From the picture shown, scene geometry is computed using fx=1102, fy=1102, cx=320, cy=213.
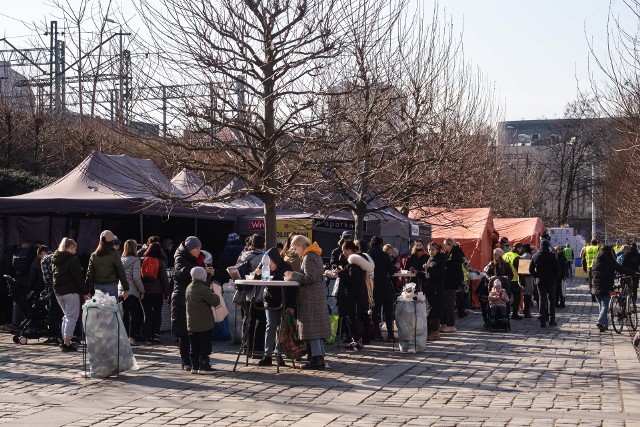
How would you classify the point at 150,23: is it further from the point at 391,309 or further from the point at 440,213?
the point at 440,213

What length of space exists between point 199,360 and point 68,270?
3.19m

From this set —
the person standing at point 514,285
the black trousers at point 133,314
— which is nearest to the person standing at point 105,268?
the black trousers at point 133,314

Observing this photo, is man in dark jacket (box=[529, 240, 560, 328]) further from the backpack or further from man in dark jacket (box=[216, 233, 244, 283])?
the backpack

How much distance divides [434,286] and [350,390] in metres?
7.41

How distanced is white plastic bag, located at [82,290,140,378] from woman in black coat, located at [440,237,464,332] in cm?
882

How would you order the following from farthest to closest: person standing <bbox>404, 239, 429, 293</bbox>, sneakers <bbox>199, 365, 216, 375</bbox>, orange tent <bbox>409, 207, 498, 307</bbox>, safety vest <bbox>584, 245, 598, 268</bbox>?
safety vest <bbox>584, 245, 598, 268</bbox> < orange tent <bbox>409, 207, 498, 307</bbox> < person standing <bbox>404, 239, 429, 293</bbox> < sneakers <bbox>199, 365, 216, 375</bbox>

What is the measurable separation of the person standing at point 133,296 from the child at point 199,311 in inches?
153

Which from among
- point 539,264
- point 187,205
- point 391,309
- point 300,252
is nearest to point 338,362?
point 300,252

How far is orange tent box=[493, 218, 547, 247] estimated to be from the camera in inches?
1407

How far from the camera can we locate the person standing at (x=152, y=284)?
57.5ft

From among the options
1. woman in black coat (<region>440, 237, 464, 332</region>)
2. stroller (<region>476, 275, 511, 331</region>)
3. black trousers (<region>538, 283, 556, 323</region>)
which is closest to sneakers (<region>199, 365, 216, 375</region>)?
woman in black coat (<region>440, 237, 464, 332</region>)

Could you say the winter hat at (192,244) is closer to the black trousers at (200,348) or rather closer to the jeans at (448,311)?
the black trousers at (200,348)

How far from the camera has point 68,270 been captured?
625 inches

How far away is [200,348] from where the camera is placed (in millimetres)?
13516
